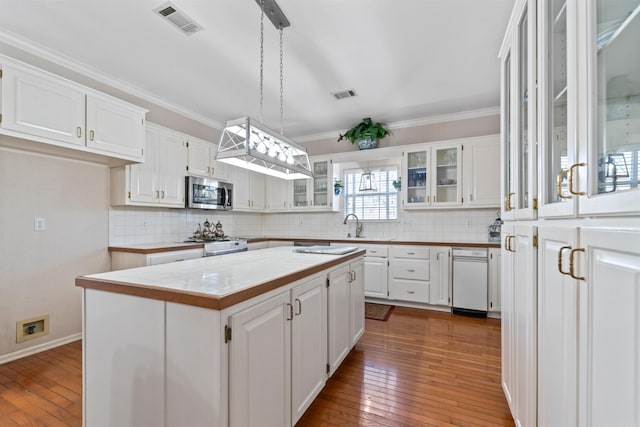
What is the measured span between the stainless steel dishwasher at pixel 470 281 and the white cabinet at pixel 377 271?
33.2 inches

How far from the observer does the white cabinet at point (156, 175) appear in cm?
306

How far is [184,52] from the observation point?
2.59m

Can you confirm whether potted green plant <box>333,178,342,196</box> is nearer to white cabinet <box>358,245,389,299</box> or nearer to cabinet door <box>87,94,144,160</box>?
white cabinet <box>358,245,389,299</box>

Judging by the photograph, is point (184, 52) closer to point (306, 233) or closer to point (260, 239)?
point (260, 239)

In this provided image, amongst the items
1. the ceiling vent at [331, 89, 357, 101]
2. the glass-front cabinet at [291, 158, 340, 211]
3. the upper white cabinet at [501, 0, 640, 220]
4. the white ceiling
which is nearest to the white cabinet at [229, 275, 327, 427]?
the upper white cabinet at [501, 0, 640, 220]

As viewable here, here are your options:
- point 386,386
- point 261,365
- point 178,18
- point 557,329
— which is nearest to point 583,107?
point 557,329

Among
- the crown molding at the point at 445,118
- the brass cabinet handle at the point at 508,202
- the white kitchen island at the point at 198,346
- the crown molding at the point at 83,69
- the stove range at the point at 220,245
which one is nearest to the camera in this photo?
the white kitchen island at the point at 198,346

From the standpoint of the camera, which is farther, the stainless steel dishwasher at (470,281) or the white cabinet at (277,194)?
the white cabinet at (277,194)

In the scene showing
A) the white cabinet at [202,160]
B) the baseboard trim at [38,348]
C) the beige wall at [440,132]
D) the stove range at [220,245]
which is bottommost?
the baseboard trim at [38,348]

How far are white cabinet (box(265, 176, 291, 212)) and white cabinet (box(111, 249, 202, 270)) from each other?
2.00 meters

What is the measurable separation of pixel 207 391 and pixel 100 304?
0.69m

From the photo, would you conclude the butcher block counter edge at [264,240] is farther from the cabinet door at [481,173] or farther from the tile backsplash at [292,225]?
the cabinet door at [481,173]

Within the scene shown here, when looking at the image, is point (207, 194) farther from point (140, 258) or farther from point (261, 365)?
point (261, 365)

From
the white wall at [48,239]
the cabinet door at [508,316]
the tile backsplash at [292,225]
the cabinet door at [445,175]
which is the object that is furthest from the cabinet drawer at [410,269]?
the white wall at [48,239]
